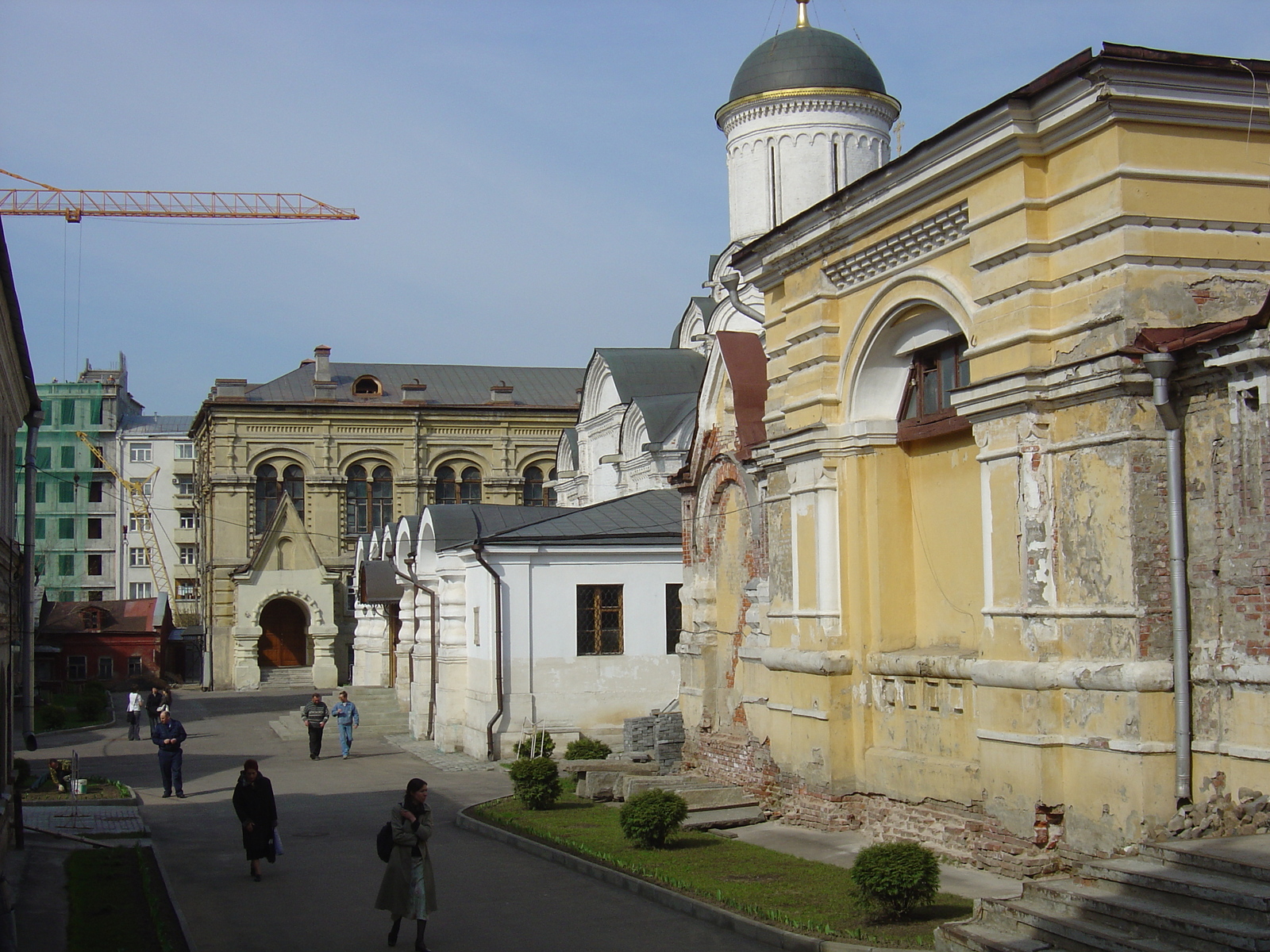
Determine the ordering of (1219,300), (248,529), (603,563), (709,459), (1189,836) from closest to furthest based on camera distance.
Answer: (1189,836), (1219,300), (709,459), (603,563), (248,529)

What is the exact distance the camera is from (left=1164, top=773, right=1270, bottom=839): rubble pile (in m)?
8.58

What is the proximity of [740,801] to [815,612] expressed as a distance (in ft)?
8.45

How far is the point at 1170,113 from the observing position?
9.72 m

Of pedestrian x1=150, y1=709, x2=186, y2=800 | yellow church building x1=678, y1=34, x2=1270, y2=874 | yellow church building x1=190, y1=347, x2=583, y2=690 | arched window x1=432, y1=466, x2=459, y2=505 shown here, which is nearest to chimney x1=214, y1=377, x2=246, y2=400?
yellow church building x1=190, y1=347, x2=583, y2=690

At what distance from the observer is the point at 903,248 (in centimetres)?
1223

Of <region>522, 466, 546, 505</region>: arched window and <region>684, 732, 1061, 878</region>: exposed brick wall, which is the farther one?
<region>522, 466, 546, 505</region>: arched window

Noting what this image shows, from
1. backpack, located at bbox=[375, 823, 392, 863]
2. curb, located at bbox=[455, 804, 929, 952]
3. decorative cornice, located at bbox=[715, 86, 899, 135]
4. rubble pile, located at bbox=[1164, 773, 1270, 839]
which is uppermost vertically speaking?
decorative cornice, located at bbox=[715, 86, 899, 135]

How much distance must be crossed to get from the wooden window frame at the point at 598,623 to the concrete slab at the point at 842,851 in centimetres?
1057

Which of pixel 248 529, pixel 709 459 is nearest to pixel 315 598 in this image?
pixel 248 529

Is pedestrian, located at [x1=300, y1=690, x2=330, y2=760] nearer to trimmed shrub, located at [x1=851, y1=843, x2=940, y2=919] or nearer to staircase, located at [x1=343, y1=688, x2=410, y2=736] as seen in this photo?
staircase, located at [x1=343, y1=688, x2=410, y2=736]

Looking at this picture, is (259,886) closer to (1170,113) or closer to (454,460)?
(1170,113)

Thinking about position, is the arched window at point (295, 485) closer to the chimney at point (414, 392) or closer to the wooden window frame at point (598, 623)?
the chimney at point (414, 392)

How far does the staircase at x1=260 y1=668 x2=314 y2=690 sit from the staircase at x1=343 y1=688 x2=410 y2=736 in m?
15.3

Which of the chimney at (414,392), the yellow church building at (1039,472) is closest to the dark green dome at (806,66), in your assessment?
the yellow church building at (1039,472)
